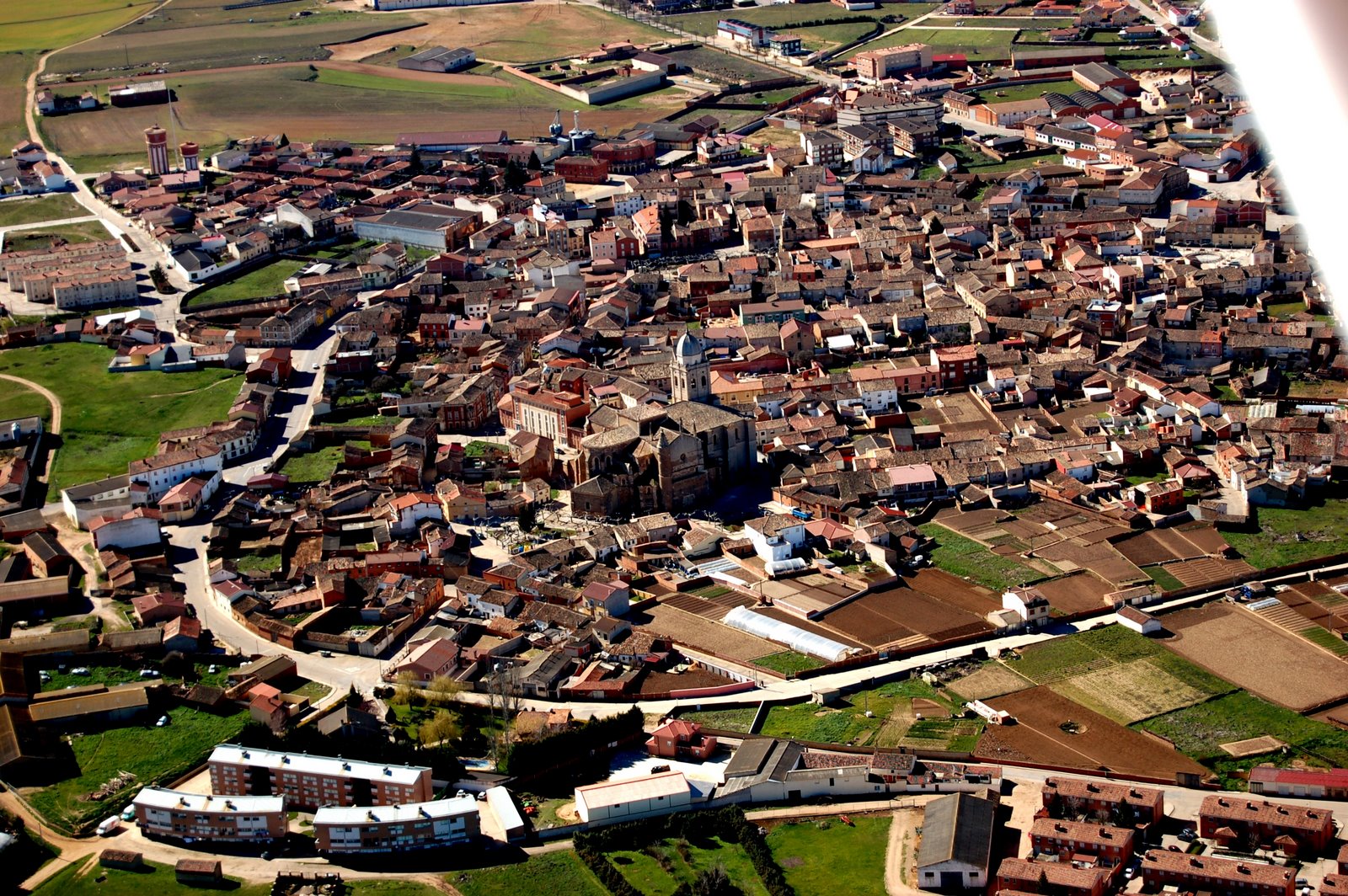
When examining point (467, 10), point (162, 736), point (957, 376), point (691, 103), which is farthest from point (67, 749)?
point (467, 10)

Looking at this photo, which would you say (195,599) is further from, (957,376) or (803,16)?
(803,16)

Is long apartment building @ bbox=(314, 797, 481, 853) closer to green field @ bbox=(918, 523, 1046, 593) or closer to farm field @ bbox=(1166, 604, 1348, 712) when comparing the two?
green field @ bbox=(918, 523, 1046, 593)

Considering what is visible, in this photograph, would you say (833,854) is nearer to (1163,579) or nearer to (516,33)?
(1163,579)

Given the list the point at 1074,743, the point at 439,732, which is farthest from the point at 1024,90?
the point at 439,732

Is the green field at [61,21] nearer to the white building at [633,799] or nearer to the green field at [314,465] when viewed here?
the green field at [314,465]

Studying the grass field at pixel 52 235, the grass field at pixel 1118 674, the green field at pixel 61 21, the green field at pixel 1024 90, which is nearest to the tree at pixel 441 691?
the grass field at pixel 1118 674

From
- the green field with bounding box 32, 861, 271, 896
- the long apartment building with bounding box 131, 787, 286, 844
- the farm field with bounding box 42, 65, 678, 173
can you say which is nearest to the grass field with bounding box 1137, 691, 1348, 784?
the long apartment building with bounding box 131, 787, 286, 844
